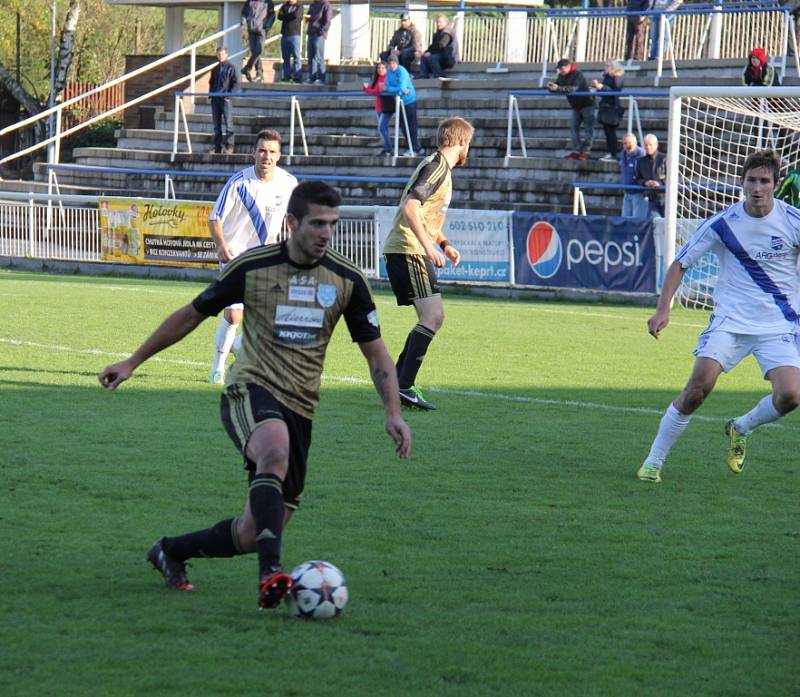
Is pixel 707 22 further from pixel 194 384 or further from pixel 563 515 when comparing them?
pixel 563 515

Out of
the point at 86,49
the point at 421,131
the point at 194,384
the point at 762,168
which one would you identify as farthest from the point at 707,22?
the point at 86,49

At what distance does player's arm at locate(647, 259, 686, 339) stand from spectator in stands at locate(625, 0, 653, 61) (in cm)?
2411

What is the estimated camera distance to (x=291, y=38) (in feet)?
110

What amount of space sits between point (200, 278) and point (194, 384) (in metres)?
12.5

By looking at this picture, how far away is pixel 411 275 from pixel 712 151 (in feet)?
41.7

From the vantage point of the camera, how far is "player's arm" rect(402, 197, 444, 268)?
10.0 meters

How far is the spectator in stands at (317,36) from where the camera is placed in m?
32.1

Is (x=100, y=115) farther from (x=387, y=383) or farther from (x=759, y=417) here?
(x=387, y=383)

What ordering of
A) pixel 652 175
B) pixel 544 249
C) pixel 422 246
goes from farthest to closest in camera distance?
pixel 652 175, pixel 544 249, pixel 422 246

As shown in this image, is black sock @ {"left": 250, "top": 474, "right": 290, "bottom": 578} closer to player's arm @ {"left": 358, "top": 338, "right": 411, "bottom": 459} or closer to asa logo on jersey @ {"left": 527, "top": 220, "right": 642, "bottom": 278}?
player's arm @ {"left": 358, "top": 338, "right": 411, "bottom": 459}

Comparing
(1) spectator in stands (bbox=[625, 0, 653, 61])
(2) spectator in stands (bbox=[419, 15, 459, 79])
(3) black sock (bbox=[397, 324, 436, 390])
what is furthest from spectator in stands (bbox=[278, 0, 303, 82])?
(3) black sock (bbox=[397, 324, 436, 390])

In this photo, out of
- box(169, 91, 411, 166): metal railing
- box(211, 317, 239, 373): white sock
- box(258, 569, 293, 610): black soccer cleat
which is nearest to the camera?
box(258, 569, 293, 610): black soccer cleat

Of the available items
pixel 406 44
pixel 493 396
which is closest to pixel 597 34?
pixel 406 44

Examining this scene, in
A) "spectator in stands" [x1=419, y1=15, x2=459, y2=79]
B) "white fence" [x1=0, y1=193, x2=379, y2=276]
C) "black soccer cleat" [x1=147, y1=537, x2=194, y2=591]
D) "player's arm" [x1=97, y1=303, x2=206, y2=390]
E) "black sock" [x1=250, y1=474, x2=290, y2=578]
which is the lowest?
"white fence" [x1=0, y1=193, x2=379, y2=276]
